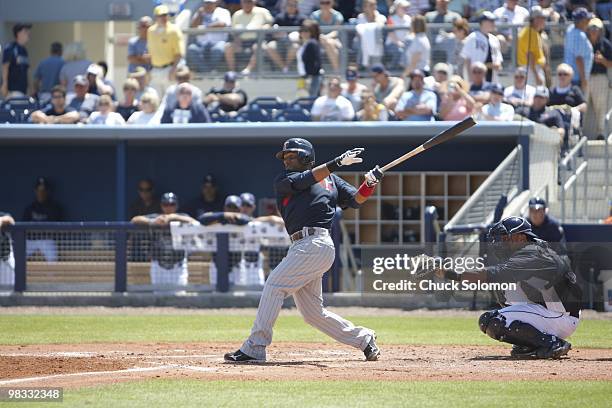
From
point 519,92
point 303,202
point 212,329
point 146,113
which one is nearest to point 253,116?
point 146,113

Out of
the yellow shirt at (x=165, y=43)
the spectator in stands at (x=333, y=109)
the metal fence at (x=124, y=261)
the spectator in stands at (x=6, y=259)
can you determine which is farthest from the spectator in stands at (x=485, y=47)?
the spectator in stands at (x=6, y=259)

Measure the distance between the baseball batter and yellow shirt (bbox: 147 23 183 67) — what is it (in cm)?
1050

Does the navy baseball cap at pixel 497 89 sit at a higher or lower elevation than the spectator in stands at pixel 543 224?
higher

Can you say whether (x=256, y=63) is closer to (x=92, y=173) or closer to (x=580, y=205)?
(x=92, y=173)

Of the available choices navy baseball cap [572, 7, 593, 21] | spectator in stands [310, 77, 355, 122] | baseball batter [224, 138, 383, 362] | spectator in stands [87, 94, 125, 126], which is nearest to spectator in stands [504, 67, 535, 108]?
navy baseball cap [572, 7, 593, 21]

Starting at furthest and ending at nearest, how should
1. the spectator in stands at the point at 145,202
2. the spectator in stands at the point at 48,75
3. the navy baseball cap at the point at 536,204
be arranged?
the spectator in stands at the point at 48,75 → the spectator in stands at the point at 145,202 → the navy baseball cap at the point at 536,204

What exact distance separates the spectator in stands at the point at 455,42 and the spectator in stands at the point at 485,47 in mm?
151

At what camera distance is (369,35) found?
1933cm

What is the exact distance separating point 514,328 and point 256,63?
1076 centimetres

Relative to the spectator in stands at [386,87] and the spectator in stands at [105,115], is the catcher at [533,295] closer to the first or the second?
the spectator in stands at [386,87]

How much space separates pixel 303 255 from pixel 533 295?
1.97m

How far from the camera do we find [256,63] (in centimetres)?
2011

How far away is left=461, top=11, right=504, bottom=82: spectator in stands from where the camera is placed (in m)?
18.5

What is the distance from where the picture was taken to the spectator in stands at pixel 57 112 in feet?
63.4
